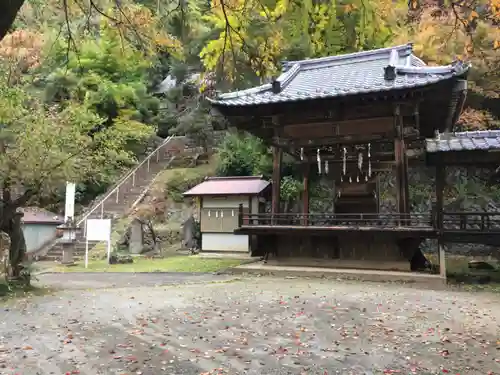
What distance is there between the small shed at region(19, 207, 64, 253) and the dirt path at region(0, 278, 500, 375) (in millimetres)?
10871

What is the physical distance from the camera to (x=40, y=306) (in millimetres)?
7285

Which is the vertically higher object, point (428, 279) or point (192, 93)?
point (192, 93)

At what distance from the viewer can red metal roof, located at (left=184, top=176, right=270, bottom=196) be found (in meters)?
16.9

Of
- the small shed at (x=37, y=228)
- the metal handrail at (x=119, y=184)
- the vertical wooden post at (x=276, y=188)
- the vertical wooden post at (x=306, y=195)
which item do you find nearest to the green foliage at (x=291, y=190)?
the vertical wooden post at (x=306, y=195)

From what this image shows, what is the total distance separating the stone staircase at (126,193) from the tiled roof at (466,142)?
42.9 feet

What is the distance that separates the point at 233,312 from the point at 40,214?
1545cm

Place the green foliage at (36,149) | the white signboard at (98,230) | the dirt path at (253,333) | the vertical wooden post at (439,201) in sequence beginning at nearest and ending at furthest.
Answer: the dirt path at (253,333)
the green foliage at (36,149)
the vertical wooden post at (439,201)
the white signboard at (98,230)

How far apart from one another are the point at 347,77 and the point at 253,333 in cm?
931

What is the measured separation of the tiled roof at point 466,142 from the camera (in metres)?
10.5

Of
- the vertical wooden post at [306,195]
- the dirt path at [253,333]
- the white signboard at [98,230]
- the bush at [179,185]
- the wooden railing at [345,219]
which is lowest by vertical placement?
the dirt path at [253,333]

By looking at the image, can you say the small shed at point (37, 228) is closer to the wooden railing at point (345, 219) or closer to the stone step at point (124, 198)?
the stone step at point (124, 198)

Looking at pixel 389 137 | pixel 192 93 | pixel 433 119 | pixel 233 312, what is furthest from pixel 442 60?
pixel 192 93

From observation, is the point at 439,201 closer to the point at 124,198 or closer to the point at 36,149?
the point at 36,149

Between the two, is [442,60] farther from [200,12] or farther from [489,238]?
[200,12]
